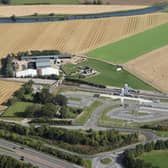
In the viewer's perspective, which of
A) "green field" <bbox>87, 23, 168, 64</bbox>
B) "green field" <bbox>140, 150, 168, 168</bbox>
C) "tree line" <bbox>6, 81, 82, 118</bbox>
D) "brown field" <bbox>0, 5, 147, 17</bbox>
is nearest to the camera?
"green field" <bbox>140, 150, 168, 168</bbox>

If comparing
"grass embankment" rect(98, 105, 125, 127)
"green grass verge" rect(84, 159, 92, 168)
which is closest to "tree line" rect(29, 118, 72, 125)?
"grass embankment" rect(98, 105, 125, 127)

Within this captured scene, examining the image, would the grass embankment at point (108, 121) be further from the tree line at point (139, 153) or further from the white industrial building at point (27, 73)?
the white industrial building at point (27, 73)

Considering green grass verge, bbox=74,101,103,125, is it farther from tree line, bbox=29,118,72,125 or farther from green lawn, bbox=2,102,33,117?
green lawn, bbox=2,102,33,117

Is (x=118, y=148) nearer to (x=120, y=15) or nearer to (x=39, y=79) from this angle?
(x=39, y=79)

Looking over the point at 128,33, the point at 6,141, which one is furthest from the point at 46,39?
the point at 6,141

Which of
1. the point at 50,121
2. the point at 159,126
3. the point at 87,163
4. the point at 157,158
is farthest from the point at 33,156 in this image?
the point at 159,126

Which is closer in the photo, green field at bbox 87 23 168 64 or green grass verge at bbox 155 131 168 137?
green grass verge at bbox 155 131 168 137

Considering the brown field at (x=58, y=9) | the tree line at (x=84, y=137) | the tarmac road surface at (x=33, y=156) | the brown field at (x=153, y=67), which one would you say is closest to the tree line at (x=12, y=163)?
the tarmac road surface at (x=33, y=156)
